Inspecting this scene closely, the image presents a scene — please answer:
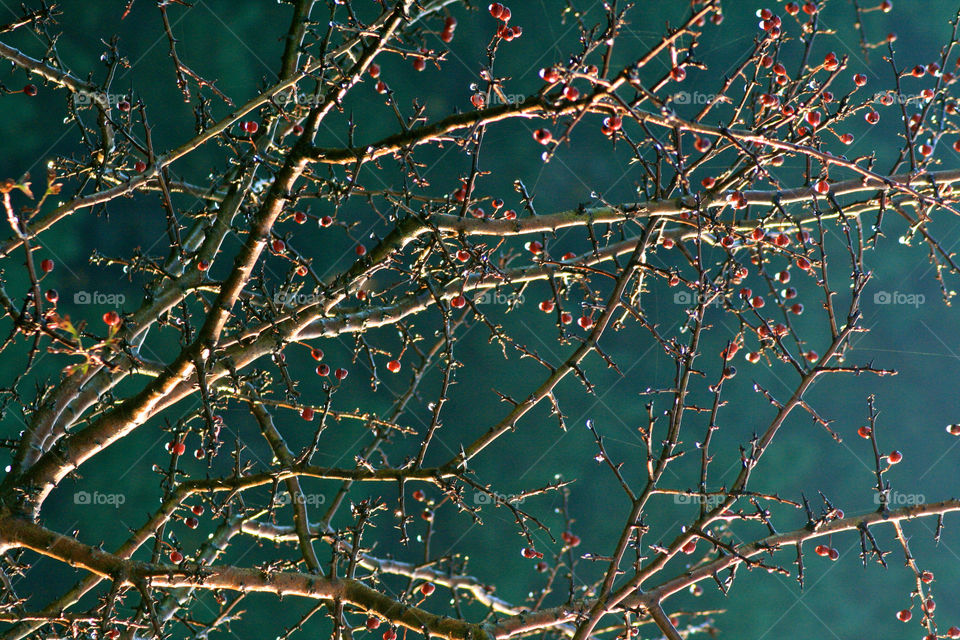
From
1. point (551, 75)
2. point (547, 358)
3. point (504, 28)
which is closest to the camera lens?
point (551, 75)

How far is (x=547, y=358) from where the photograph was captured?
6965 mm

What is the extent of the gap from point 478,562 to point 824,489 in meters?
3.29

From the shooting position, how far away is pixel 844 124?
287 inches

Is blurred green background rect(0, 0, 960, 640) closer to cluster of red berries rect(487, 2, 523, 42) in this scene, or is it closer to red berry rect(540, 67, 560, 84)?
cluster of red berries rect(487, 2, 523, 42)

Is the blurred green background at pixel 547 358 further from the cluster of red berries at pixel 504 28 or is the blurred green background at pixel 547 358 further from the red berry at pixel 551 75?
the red berry at pixel 551 75

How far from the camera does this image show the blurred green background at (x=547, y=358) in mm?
6316

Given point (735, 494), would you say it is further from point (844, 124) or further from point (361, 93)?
point (844, 124)

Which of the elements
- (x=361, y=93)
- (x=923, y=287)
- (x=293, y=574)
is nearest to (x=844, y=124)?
(x=923, y=287)

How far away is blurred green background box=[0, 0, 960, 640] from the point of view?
20.7 ft

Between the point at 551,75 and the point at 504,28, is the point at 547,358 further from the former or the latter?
the point at 551,75

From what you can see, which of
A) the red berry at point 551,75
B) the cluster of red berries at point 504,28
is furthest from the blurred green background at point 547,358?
the red berry at point 551,75

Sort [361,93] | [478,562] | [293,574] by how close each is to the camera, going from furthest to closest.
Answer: [478,562] → [361,93] → [293,574]

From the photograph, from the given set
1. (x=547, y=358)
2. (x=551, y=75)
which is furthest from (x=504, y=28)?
(x=547, y=358)

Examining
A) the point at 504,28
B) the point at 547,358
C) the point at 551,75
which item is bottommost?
the point at 547,358
